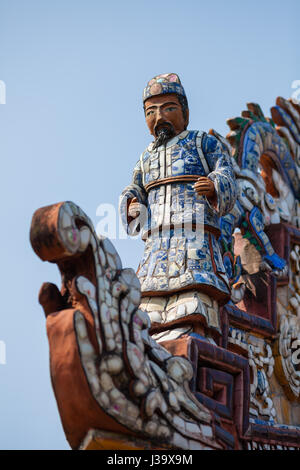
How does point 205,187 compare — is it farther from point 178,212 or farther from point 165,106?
point 165,106

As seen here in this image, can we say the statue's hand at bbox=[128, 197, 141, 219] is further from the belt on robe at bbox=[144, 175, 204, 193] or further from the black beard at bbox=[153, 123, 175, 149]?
the black beard at bbox=[153, 123, 175, 149]

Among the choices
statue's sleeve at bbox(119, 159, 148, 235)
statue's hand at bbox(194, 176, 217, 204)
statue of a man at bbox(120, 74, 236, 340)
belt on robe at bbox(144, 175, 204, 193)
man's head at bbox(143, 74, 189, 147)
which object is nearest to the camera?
statue of a man at bbox(120, 74, 236, 340)

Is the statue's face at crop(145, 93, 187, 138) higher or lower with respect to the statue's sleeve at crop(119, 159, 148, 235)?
higher

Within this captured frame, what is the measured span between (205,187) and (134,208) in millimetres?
604

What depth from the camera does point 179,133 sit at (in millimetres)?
6137

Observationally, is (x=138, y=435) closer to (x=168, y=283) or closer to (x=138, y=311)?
(x=138, y=311)

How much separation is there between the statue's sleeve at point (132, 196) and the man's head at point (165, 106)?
28 centimetres

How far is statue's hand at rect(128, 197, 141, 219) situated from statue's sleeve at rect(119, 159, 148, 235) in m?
0.03

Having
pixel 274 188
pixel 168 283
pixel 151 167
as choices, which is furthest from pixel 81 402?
pixel 274 188

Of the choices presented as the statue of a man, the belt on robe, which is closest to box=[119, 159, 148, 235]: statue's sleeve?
the statue of a man

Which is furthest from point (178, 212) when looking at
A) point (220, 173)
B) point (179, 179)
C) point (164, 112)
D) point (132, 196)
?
point (164, 112)

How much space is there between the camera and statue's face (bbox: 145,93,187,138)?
6039mm

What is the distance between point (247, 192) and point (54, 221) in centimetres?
312

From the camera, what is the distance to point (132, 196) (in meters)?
6.18
